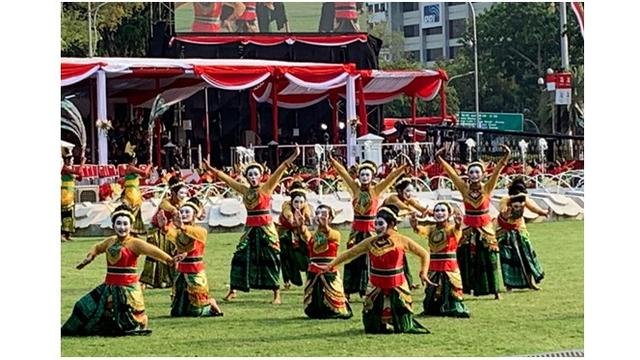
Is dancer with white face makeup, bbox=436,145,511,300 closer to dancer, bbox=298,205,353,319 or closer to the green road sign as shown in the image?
dancer, bbox=298,205,353,319

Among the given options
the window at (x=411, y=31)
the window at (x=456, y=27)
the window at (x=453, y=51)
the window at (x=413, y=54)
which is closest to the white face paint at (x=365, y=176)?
the window at (x=456, y=27)

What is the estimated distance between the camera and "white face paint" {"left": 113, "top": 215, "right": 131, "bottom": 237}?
820cm

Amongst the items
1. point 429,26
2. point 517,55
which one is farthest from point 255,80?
point 429,26

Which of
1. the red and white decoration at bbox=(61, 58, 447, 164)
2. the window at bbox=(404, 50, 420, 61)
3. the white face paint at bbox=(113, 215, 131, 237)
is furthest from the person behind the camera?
the window at bbox=(404, 50, 420, 61)

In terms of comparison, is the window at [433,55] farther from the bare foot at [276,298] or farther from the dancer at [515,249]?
the bare foot at [276,298]

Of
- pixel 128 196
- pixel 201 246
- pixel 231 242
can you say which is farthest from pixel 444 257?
pixel 231 242

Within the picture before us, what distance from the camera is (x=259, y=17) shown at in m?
25.1

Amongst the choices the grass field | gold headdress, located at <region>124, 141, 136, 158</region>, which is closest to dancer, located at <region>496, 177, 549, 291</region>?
the grass field

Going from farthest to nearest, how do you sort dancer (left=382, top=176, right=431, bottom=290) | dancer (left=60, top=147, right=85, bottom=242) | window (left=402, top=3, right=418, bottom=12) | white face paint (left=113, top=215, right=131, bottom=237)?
window (left=402, top=3, right=418, bottom=12) → dancer (left=60, top=147, right=85, bottom=242) → dancer (left=382, top=176, right=431, bottom=290) → white face paint (left=113, top=215, right=131, bottom=237)

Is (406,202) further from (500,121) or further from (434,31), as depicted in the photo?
(434,31)

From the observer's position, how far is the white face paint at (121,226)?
8.20m

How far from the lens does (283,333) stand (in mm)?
8477

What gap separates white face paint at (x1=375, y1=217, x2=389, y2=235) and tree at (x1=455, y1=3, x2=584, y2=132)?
2705 centimetres

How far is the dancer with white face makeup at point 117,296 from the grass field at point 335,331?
11cm
